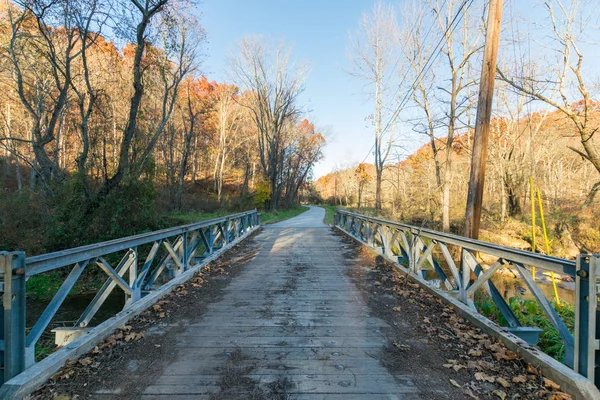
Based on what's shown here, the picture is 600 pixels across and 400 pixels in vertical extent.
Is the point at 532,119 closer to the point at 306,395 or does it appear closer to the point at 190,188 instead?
the point at 306,395

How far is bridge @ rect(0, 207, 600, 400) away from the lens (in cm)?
249

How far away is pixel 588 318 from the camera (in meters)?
2.47

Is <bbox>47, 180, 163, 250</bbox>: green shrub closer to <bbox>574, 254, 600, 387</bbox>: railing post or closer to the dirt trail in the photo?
the dirt trail

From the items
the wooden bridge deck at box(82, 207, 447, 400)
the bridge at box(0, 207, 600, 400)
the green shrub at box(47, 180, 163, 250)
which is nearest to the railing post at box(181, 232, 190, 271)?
the bridge at box(0, 207, 600, 400)

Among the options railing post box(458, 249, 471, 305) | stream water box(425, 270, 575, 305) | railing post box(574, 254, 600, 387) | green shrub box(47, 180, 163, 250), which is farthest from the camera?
green shrub box(47, 180, 163, 250)

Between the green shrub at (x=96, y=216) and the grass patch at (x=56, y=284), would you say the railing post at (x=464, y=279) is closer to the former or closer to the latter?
the grass patch at (x=56, y=284)

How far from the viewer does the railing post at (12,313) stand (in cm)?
230

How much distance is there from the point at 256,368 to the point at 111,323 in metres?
1.83

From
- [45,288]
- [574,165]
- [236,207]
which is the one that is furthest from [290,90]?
[574,165]

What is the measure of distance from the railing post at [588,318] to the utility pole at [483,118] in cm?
432

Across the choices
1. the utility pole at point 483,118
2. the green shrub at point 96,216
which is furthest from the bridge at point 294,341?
the green shrub at point 96,216

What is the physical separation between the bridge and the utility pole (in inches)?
79.3

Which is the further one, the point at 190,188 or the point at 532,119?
the point at 190,188

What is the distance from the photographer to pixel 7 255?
2.32 meters
